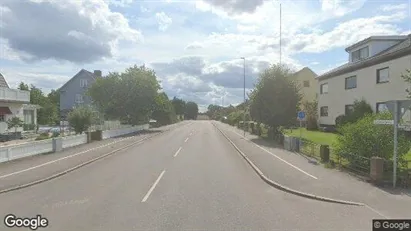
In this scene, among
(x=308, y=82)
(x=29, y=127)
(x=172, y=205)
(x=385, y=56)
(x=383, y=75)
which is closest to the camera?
(x=172, y=205)

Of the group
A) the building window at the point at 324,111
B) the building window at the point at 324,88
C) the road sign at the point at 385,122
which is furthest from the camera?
the building window at the point at 324,88

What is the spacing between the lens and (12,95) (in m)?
38.1

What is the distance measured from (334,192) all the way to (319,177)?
288 cm

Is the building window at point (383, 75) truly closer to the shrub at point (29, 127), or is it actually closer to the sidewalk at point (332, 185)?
the sidewalk at point (332, 185)

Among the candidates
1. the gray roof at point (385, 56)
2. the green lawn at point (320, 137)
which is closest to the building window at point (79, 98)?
the gray roof at point (385, 56)

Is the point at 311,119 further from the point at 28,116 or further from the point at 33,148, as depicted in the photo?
the point at 33,148

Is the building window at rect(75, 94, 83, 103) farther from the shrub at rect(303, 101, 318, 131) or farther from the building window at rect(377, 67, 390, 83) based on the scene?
the building window at rect(377, 67, 390, 83)

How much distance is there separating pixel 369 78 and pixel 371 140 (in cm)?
2340

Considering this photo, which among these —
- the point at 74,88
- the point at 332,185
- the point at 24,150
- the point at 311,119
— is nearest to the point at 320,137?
the point at 311,119

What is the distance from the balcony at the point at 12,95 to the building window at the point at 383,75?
3283 cm

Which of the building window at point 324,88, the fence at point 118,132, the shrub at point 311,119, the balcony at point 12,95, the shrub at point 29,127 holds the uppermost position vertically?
the building window at point 324,88

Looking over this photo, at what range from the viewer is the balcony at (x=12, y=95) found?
36594mm

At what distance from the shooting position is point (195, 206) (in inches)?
410

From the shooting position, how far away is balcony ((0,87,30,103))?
36.6 metres
